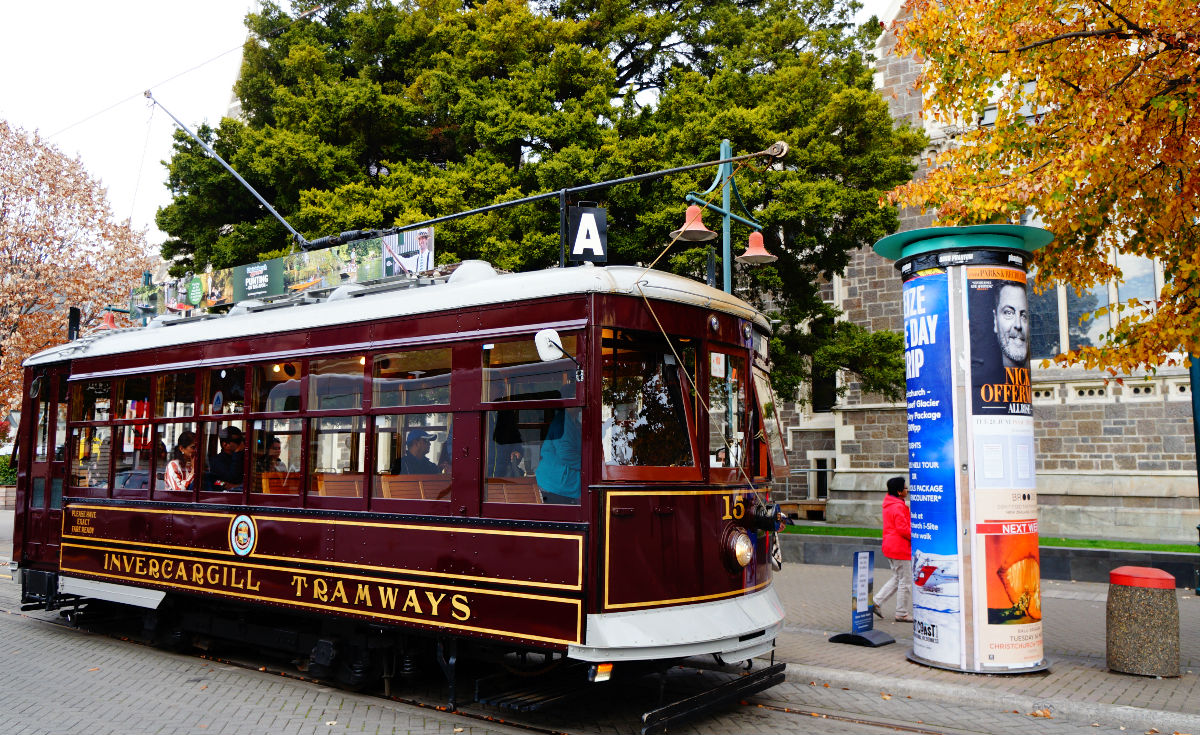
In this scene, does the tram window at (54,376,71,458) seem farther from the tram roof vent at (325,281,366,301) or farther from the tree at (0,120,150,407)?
the tree at (0,120,150,407)

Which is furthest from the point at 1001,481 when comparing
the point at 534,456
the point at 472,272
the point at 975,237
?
the point at 472,272

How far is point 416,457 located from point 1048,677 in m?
5.70

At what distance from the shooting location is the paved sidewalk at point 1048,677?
6824mm

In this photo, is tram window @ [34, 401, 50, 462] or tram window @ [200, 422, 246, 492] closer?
tram window @ [200, 422, 246, 492]

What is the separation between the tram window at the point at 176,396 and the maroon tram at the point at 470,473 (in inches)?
1.2

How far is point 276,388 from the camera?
8.16m

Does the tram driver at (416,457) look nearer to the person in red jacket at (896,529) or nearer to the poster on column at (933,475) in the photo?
the poster on column at (933,475)

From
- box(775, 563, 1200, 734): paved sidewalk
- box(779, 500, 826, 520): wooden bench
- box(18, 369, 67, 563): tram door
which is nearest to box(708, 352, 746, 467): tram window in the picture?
box(775, 563, 1200, 734): paved sidewalk

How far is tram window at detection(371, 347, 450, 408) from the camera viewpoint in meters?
6.90

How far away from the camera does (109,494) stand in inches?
388

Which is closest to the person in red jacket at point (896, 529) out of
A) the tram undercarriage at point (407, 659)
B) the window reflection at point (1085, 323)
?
the tram undercarriage at point (407, 659)

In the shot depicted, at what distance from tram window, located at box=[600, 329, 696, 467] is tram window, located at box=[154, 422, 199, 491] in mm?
4825

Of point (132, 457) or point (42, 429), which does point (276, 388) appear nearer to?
point (132, 457)

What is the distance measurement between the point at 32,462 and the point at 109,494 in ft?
7.08
